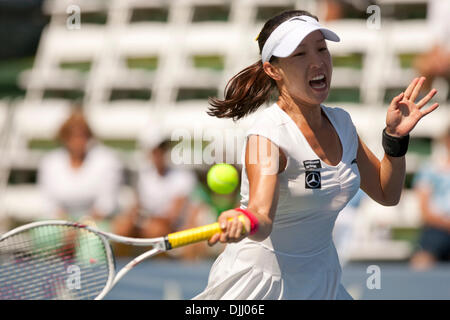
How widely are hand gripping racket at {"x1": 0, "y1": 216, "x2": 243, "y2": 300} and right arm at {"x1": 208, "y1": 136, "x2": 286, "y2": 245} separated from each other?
48 cm

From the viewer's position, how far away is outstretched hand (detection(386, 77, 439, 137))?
3.07 meters

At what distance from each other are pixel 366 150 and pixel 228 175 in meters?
0.70

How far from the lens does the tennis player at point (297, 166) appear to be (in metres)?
2.82

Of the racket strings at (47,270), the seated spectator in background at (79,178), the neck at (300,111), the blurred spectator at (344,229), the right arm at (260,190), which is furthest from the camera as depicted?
the seated spectator in background at (79,178)

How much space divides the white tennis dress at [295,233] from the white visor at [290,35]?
0.22 metres

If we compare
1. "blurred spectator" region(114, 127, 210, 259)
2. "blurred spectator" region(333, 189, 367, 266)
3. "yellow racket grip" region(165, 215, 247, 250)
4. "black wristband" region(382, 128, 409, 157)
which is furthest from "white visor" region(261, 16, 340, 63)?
"blurred spectator" region(114, 127, 210, 259)

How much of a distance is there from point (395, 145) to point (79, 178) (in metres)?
3.70

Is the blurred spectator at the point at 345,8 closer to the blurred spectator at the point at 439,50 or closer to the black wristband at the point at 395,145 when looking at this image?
the blurred spectator at the point at 439,50

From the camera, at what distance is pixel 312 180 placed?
112 inches

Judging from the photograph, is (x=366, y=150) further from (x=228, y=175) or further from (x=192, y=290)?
(x=192, y=290)

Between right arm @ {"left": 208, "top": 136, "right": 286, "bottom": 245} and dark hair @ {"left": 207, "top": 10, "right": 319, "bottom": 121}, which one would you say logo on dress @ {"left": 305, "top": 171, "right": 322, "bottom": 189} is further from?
dark hair @ {"left": 207, "top": 10, "right": 319, "bottom": 121}

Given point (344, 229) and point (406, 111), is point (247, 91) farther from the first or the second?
point (344, 229)

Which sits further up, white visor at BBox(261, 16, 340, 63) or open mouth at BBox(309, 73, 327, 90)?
white visor at BBox(261, 16, 340, 63)

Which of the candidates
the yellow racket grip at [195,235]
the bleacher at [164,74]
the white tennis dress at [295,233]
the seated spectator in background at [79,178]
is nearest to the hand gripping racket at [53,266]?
the yellow racket grip at [195,235]
